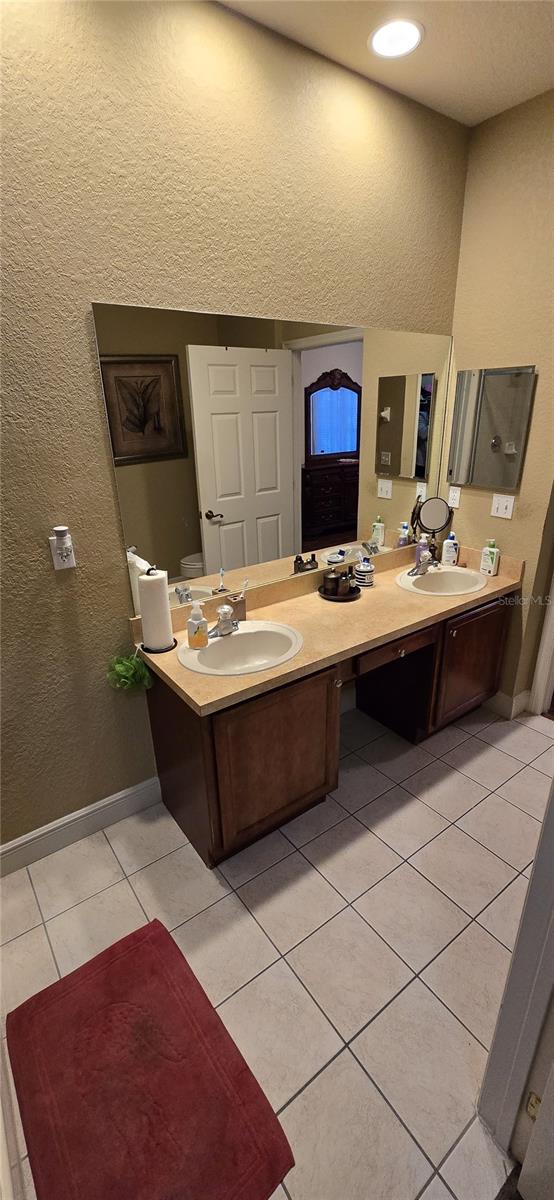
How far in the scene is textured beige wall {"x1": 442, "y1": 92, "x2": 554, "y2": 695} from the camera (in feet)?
6.86

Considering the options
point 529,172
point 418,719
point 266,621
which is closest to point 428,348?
point 529,172

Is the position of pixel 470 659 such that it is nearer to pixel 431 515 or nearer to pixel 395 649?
pixel 395 649

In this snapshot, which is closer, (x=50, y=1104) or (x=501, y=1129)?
(x=501, y=1129)

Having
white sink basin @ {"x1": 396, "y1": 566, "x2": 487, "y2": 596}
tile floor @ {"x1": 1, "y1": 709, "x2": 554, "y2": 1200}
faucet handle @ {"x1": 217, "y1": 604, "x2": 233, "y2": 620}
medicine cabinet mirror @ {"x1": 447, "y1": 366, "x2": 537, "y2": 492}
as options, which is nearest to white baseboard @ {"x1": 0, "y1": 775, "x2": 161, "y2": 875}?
tile floor @ {"x1": 1, "y1": 709, "x2": 554, "y2": 1200}

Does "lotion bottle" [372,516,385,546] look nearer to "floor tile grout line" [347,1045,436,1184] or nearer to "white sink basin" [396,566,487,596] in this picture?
"white sink basin" [396,566,487,596]

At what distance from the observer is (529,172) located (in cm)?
209

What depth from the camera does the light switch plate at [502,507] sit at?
2.47 m

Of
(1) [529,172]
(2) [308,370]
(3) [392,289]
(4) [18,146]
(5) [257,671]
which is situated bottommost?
(5) [257,671]

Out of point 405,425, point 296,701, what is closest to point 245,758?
point 296,701

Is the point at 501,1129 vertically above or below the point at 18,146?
below

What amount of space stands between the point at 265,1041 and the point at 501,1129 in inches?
22.7

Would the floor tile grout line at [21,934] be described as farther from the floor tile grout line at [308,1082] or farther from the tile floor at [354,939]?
the floor tile grout line at [308,1082]

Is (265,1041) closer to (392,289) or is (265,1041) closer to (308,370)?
(308,370)

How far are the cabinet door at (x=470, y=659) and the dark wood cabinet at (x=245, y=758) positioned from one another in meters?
0.70
